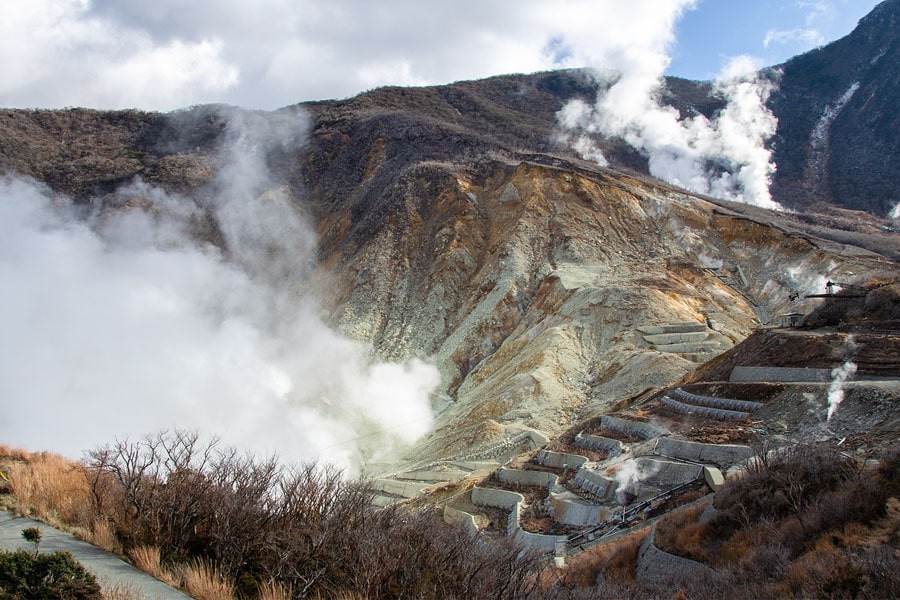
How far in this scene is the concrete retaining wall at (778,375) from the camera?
22219mm

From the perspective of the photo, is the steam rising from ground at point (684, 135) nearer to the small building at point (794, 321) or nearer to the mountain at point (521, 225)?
the mountain at point (521, 225)

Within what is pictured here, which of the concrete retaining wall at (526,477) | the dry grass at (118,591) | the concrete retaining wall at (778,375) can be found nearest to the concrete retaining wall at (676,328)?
the concrete retaining wall at (778,375)

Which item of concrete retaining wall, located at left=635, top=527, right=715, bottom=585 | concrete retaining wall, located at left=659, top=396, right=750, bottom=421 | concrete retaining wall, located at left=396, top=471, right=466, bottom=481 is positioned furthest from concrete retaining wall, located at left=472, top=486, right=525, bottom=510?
concrete retaining wall, located at left=635, top=527, right=715, bottom=585

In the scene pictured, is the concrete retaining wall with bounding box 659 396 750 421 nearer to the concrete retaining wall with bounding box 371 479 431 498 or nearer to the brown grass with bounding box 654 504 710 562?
the brown grass with bounding box 654 504 710 562

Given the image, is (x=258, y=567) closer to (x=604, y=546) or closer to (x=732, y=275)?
(x=604, y=546)

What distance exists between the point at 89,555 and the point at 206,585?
169cm

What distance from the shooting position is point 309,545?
8.30 metres

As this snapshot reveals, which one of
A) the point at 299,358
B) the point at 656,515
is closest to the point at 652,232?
the point at 299,358

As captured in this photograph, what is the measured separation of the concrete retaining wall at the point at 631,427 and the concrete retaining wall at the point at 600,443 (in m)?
0.77

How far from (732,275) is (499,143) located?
27371 millimetres

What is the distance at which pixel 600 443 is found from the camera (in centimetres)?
2375

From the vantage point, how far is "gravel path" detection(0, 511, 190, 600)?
23.0 ft

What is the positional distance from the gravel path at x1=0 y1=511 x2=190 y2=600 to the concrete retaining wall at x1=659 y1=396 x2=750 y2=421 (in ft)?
58.8

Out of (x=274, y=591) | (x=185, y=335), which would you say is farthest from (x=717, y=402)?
(x=185, y=335)
